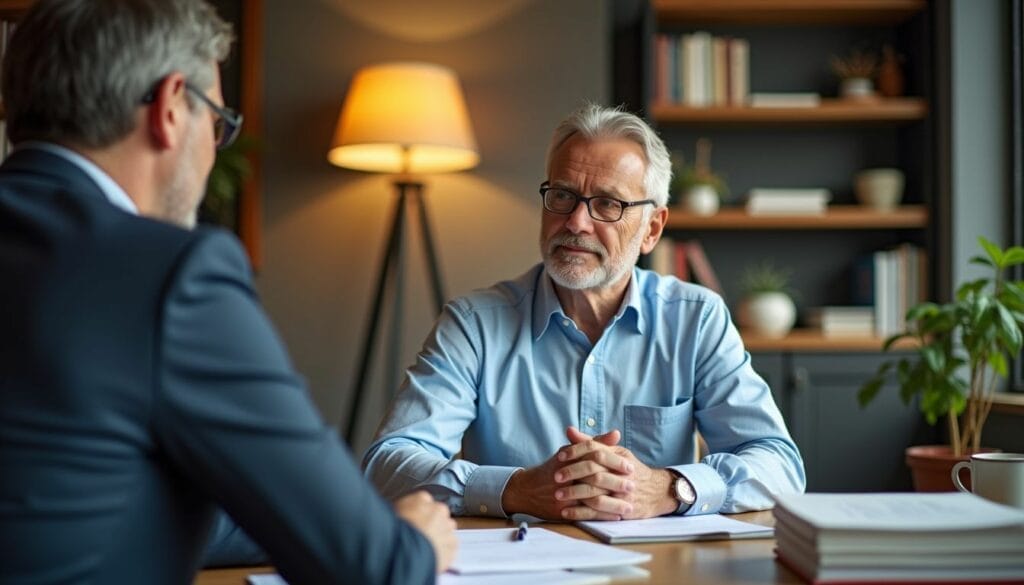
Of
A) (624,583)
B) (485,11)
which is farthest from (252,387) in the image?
(485,11)

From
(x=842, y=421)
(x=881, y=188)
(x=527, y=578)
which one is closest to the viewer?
(x=527, y=578)

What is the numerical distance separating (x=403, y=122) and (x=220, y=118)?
263 cm

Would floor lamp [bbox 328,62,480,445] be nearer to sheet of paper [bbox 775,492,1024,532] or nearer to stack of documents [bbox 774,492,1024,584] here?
sheet of paper [bbox 775,492,1024,532]

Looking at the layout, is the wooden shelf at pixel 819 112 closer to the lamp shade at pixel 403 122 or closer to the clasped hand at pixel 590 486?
the lamp shade at pixel 403 122

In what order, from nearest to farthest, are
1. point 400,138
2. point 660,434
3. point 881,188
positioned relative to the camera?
point 660,434
point 400,138
point 881,188

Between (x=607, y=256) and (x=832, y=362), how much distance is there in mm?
2170

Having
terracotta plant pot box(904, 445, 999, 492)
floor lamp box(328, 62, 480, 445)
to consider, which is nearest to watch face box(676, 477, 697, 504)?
terracotta plant pot box(904, 445, 999, 492)

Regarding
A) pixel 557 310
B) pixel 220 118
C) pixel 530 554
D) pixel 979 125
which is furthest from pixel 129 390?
pixel 979 125

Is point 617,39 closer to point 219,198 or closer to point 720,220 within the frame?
point 720,220

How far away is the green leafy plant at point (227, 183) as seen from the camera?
13.1ft

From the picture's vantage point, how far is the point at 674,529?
146cm

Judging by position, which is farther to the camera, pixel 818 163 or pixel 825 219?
pixel 818 163

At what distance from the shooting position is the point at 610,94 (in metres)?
4.41

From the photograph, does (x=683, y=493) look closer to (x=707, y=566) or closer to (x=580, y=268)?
(x=707, y=566)
